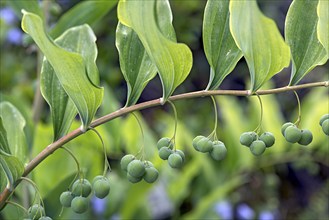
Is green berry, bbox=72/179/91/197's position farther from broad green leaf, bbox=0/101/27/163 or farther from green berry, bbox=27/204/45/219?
broad green leaf, bbox=0/101/27/163

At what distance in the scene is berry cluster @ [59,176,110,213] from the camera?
2.00 feet

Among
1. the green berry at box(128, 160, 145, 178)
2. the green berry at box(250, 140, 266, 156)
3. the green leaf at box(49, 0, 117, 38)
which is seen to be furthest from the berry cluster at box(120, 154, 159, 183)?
the green leaf at box(49, 0, 117, 38)

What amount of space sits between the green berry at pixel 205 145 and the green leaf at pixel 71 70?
0.12 m

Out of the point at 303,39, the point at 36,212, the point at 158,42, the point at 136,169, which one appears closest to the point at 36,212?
the point at 36,212

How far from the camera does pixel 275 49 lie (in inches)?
23.3

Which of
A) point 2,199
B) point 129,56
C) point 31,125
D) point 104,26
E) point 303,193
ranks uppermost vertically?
point 129,56

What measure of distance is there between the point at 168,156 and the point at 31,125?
0.48 meters

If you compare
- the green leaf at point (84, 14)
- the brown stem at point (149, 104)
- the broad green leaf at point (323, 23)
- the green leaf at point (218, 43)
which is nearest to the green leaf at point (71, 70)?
the brown stem at point (149, 104)

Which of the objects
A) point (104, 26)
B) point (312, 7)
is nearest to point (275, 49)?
point (312, 7)

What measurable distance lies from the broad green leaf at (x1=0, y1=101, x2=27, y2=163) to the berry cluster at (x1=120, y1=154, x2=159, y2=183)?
213mm

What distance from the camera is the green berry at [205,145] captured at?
2.02 ft

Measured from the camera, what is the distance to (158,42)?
58cm

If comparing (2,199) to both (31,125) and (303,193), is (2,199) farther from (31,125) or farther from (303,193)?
(303,193)

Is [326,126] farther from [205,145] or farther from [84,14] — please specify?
[84,14]
